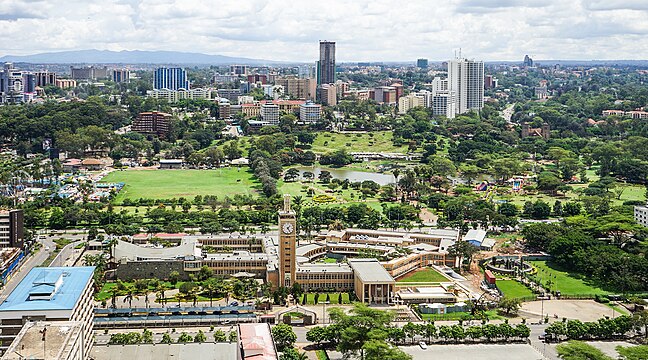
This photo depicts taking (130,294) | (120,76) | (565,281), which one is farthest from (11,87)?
(565,281)

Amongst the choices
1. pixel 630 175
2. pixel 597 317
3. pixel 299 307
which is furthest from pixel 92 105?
pixel 597 317

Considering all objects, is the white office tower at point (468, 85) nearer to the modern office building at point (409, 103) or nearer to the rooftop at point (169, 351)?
the modern office building at point (409, 103)

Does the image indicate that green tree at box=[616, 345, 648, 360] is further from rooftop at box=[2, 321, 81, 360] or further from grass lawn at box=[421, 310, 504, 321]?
rooftop at box=[2, 321, 81, 360]

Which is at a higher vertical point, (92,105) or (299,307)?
(92,105)

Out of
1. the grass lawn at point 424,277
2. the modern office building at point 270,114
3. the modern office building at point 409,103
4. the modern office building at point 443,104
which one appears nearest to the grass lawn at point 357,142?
the modern office building at point 270,114

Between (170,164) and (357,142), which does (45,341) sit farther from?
(357,142)

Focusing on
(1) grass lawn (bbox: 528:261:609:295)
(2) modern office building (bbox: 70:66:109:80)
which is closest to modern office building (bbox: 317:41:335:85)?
(2) modern office building (bbox: 70:66:109:80)

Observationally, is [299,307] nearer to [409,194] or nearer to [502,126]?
[409,194]
